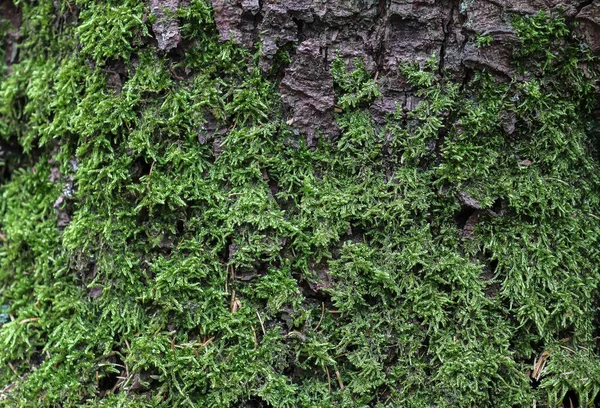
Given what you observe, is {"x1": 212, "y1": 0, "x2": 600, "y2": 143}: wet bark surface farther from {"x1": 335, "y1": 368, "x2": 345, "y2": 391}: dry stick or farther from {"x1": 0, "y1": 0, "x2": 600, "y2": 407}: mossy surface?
{"x1": 335, "y1": 368, "x2": 345, "y2": 391}: dry stick

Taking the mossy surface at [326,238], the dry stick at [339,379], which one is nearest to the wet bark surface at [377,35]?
the mossy surface at [326,238]

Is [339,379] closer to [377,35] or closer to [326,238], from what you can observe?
[326,238]

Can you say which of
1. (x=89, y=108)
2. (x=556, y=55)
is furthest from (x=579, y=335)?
(x=89, y=108)

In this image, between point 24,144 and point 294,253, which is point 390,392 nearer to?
point 294,253

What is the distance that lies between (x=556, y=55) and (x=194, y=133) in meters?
1.38

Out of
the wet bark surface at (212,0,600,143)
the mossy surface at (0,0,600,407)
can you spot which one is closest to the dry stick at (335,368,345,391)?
the mossy surface at (0,0,600,407)

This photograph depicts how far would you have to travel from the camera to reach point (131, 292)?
1.83m

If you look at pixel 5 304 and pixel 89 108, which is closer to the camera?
pixel 89 108

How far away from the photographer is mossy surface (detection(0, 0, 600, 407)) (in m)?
1.76

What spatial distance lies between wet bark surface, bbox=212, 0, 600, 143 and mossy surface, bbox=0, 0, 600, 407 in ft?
0.18

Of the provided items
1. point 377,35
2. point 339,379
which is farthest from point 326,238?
point 377,35

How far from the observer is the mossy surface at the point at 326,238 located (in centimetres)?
176

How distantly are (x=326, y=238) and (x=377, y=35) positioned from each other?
0.78m

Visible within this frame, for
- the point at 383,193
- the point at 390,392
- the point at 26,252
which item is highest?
the point at 383,193
